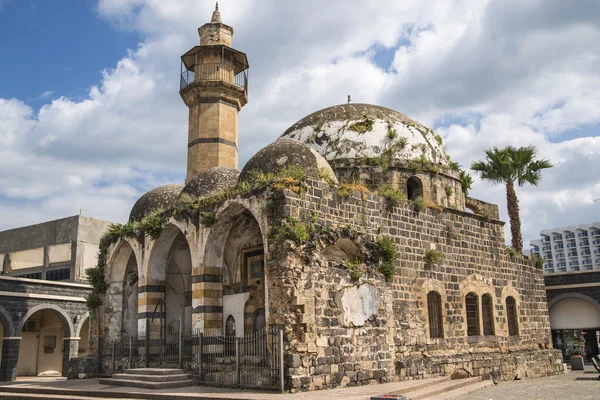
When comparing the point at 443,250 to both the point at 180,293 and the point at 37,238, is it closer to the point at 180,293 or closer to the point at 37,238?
the point at 180,293

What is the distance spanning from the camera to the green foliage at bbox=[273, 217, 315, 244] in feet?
34.2

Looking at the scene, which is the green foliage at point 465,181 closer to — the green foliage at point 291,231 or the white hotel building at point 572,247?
the green foliage at point 291,231

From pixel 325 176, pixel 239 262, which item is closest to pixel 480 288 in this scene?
pixel 325 176

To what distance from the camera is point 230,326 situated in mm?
13109

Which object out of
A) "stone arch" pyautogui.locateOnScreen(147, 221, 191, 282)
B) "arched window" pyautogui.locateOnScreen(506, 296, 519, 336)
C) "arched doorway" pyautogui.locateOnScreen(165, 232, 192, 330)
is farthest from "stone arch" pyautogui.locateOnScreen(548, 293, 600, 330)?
"stone arch" pyautogui.locateOnScreen(147, 221, 191, 282)

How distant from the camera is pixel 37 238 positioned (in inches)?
1132

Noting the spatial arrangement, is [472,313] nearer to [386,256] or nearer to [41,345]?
[386,256]

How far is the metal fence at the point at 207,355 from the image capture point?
10.1m

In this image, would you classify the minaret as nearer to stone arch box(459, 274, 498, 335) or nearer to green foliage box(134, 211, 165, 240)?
green foliage box(134, 211, 165, 240)

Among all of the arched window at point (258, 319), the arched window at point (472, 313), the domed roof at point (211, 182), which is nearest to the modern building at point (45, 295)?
the domed roof at point (211, 182)

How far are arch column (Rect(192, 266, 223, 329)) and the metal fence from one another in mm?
254

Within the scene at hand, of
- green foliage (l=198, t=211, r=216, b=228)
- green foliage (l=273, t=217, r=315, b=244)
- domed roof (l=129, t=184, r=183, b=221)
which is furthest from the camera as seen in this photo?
domed roof (l=129, t=184, r=183, b=221)

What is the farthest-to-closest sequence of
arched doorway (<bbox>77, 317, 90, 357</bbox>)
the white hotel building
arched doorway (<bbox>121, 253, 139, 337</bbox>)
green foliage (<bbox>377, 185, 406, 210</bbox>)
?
the white hotel building, arched doorway (<bbox>77, 317, 90, 357</bbox>), arched doorway (<bbox>121, 253, 139, 337</bbox>), green foliage (<bbox>377, 185, 406, 210</bbox>)

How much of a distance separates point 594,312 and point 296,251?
1655cm
